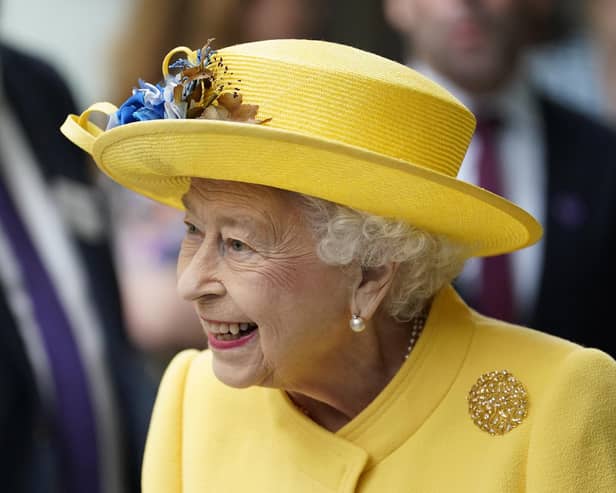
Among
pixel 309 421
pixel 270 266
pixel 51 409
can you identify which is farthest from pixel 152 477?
pixel 51 409

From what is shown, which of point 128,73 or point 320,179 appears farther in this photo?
point 128,73

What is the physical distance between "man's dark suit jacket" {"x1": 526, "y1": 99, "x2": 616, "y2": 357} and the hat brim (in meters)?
2.40

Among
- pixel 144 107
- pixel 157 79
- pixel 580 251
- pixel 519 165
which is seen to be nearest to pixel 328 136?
pixel 144 107

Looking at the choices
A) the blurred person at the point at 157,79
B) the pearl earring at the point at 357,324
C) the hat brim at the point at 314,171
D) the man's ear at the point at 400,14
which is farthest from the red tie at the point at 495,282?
the pearl earring at the point at 357,324

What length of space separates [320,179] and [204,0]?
11.6 feet

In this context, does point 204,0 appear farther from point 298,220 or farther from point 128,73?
point 298,220

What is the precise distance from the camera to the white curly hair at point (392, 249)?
2520mm

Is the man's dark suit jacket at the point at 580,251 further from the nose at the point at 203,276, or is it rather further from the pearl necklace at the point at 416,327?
the nose at the point at 203,276

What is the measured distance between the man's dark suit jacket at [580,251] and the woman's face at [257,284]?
256cm

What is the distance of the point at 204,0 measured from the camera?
5703mm

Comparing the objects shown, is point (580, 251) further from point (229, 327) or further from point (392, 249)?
point (229, 327)

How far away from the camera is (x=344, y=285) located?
2580mm

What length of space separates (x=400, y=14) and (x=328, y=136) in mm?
3373

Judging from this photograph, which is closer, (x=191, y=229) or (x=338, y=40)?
(x=191, y=229)
